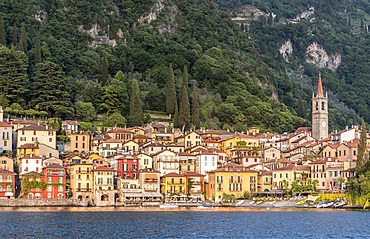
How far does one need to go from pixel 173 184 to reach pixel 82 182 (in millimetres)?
12965

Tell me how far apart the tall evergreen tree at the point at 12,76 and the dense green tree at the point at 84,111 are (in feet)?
32.6

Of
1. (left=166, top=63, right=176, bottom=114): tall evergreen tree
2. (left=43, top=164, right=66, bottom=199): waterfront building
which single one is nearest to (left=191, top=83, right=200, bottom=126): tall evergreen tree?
(left=166, top=63, right=176, bottom=114): tall evergreen tree

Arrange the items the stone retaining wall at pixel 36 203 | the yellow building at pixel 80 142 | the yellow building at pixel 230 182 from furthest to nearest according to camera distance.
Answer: the yellow building at pixel 80 142 < the yellow building at pixel 230 182 < the stone retaining wall at pixel 36 203

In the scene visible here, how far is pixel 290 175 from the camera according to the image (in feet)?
342

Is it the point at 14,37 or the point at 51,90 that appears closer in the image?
the point at 51,90

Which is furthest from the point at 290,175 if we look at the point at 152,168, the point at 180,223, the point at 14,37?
the point at 14,37

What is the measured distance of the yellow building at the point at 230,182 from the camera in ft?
337

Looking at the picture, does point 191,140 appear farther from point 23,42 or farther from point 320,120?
point 23,42

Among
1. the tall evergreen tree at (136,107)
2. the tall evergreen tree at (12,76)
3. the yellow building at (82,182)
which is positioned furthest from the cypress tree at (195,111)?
the yellow building at (82,182)

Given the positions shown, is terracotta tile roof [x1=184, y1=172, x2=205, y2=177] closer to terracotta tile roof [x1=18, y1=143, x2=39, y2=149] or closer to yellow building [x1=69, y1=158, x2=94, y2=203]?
yellow building [x1=69, y1=158, x2=94, y2=203]

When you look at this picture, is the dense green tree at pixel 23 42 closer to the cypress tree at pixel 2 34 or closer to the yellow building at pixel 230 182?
the cypress tree at pixel 2 34

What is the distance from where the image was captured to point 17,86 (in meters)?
130

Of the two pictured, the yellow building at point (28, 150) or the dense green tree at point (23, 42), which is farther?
the dense green tree at point (23, 42)

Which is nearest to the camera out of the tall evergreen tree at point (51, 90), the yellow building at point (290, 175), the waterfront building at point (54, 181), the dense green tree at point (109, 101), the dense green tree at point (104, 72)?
the waterfront building at point (54, 181)
